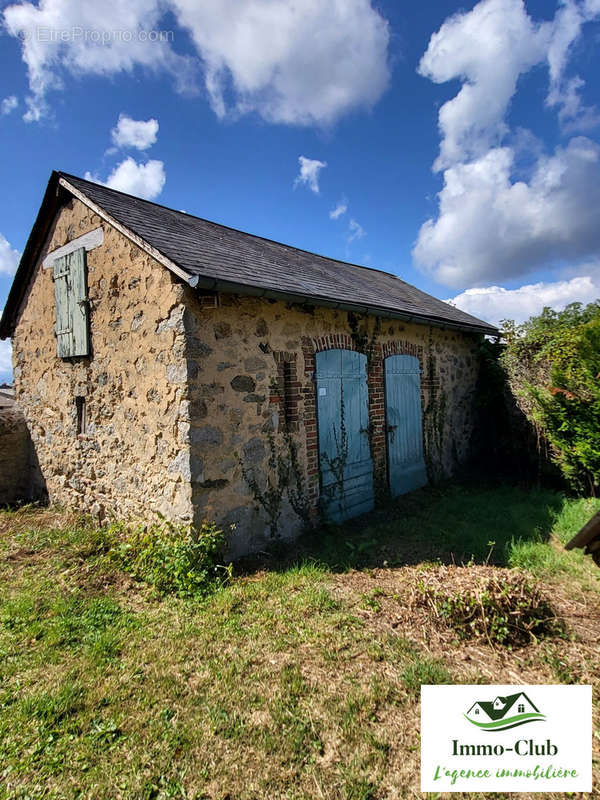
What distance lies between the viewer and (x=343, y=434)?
19.0ft

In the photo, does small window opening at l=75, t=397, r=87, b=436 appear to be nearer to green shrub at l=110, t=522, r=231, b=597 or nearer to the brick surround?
green shrub at l=110, t=522, r=231, b=597

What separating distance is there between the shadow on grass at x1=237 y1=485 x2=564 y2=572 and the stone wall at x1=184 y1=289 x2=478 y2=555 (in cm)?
40

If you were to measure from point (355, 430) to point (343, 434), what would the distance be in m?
0.27

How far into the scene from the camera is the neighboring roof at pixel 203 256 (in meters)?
4.36

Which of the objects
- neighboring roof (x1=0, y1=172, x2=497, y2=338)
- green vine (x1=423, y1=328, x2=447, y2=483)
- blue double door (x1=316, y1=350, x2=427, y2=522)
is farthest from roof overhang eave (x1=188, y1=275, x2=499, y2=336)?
green vine (x1=423, y1=328, x2=447, y2=483)

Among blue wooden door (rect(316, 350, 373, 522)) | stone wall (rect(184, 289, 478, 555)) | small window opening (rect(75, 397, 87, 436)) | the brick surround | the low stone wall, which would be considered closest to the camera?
stone wall (rect(184, 289, 478, 555))

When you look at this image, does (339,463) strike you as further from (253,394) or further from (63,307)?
(63,307)

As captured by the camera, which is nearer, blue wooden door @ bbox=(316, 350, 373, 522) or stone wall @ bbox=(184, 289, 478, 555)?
stone wall @ bbox=(184, 289, 478, 555)

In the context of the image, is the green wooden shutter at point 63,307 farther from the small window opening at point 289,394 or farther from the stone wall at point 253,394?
the small window opening at point 289,394

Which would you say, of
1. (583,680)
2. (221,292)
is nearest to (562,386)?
(583,680)

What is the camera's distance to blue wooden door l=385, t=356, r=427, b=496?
663 centimetres

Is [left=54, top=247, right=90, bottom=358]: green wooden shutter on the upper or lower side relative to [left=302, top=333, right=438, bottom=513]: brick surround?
upper

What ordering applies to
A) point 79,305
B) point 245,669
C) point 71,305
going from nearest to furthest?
point 245,669, point 79,305, point 71,305

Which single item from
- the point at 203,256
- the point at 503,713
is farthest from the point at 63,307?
the point at 503,713
